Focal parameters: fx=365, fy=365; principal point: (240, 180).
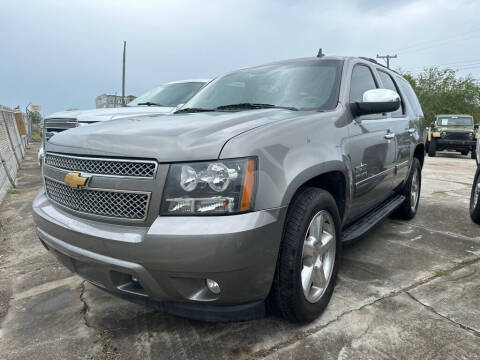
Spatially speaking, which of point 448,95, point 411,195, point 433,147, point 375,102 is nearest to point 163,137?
point 375,102

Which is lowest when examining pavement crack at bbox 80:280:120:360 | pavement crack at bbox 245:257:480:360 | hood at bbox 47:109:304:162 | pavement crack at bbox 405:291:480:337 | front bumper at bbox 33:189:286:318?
pavement crack at bbox 80:280:120:360

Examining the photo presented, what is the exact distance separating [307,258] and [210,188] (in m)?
0.80

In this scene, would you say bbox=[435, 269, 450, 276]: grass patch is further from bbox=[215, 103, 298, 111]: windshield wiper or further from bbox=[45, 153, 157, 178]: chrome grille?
bbox=[45, 153, 157, 178]: chrome grille

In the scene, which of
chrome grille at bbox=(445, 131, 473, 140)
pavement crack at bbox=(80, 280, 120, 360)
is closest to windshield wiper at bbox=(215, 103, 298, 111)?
pavement crack at bbox=(80, 280, 120, 360)

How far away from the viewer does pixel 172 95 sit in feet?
21.0

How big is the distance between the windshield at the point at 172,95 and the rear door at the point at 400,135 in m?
3.29

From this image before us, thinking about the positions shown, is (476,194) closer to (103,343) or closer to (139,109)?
(103,343)

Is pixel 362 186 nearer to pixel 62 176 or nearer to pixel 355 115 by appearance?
pixel 355 115

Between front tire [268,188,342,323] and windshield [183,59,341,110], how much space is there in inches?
32.4

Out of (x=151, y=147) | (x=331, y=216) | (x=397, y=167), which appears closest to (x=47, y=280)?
(x=151, y=147)

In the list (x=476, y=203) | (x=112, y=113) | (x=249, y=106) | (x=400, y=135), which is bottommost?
Result: (x=476, y=203)

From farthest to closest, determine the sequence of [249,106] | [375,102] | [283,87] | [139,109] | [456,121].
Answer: [456,121] → [139,109] → [283,87] → [249,106] → [375,102]

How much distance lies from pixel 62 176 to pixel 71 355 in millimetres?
998

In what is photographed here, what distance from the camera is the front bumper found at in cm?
163
